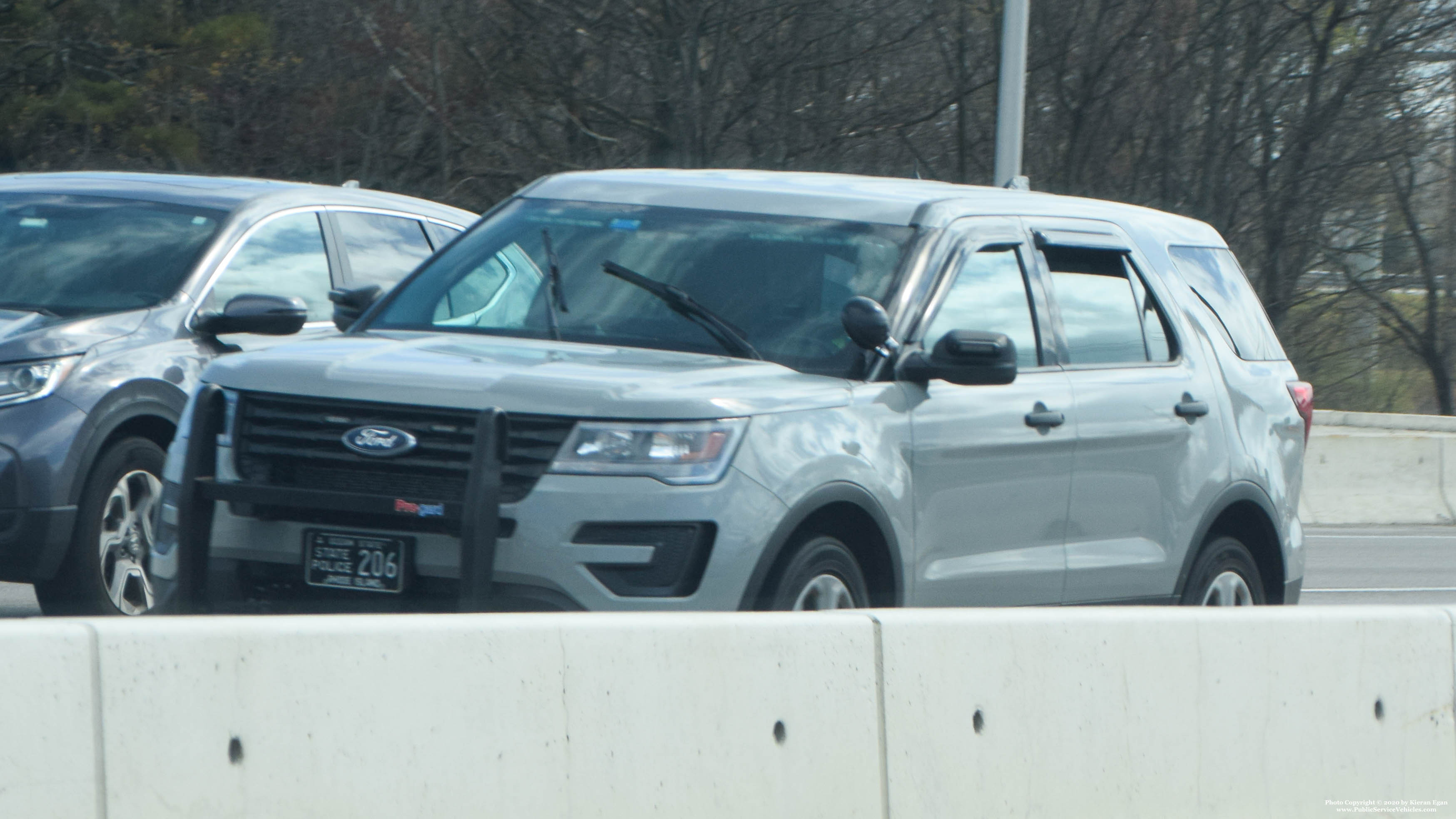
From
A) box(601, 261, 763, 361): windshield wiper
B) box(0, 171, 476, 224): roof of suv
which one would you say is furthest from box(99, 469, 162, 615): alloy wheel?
box(601, 261, 763, 361): windshield wiper

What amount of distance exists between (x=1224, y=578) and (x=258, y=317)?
3.68 m

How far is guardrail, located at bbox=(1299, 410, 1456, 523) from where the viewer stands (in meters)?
17.7

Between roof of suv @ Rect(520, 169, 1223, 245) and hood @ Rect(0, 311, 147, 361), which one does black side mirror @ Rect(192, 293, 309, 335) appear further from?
roof of suv @ Rect(520, 169, 1223, 245)

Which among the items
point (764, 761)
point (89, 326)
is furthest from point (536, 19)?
point (764, 761)

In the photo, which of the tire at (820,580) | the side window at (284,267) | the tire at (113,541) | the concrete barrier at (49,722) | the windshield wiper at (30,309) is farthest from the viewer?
the side window at (284,267)

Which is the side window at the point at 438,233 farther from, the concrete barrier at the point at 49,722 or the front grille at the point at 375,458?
the concrete barrier at the point at 49,722

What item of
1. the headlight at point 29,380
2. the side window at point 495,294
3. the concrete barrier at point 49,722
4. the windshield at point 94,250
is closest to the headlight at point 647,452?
the side window at point 495,294

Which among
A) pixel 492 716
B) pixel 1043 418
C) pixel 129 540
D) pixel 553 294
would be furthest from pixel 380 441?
pixel 129 540

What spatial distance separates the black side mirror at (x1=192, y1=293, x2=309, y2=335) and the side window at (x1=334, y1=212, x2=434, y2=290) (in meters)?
1.20

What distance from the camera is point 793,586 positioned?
18.0 ft

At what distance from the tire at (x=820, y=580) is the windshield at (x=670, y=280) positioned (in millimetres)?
600

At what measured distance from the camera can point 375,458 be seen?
5.40 m

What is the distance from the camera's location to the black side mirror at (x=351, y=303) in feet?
23.0

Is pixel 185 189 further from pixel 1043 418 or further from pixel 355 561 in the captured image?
pixel 1043 418
